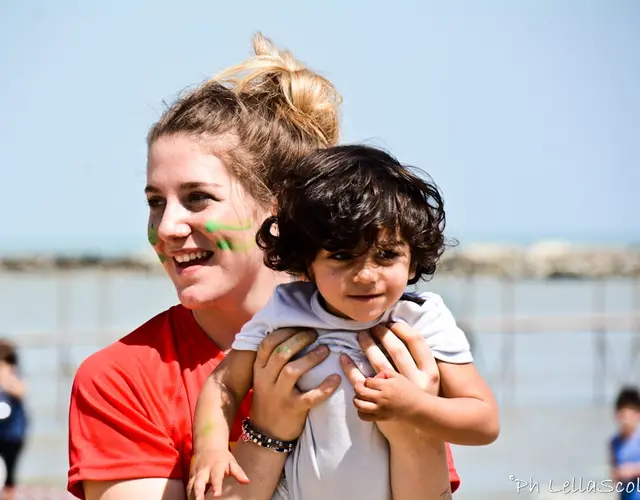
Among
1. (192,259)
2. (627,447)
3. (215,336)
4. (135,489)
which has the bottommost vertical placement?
(627,447)

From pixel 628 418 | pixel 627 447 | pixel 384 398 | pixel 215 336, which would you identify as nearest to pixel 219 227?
pixel 215 336

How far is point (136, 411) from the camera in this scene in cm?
302

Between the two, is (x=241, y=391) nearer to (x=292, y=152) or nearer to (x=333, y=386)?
(x=333, y=386)

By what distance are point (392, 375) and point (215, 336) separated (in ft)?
2.39

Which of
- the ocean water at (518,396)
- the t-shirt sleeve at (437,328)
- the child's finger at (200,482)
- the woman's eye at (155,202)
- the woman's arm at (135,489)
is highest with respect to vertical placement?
the woman's eye at (155,202)

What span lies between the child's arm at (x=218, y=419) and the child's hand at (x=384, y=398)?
38cm

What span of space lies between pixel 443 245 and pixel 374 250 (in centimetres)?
34

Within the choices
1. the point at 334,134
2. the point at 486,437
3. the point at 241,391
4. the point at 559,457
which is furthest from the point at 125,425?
the point at 559,457

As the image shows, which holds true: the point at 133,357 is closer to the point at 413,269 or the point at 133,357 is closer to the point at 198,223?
the point at 198,223

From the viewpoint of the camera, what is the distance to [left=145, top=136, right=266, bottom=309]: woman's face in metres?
3.14

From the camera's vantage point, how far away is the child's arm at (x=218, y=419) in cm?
281

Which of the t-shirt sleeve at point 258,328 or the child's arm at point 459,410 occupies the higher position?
the t-shirt sleeve at point 258,328

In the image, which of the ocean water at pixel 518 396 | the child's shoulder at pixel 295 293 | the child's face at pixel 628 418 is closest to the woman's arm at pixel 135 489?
the child's shoulder at pixel 295 293

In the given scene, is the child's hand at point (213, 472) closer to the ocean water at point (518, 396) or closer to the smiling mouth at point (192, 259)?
the smiling mouth at point (192, 259)
